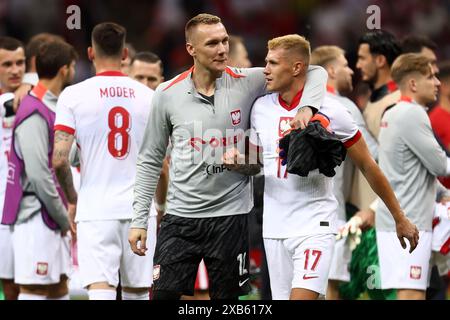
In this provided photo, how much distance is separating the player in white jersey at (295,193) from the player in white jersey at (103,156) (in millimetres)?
1362

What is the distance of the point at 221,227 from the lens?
22.6ft

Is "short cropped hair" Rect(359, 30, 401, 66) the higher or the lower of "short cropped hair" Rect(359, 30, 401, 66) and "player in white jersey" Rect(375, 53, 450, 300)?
the higher

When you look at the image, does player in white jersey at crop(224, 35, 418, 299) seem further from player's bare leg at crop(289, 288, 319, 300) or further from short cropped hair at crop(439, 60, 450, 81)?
short cropped hair at crop(439, 60, 450, 81)

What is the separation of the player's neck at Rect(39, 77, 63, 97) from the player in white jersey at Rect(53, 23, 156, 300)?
83 centimetres

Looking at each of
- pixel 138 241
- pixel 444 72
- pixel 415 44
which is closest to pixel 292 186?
pixel 138 241

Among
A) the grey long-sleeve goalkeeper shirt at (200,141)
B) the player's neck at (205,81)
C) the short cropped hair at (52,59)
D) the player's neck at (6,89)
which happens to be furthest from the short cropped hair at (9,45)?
the player's neck at (205,81)

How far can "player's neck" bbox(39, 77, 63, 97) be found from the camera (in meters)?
8.67

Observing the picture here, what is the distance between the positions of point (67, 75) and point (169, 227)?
2373mm

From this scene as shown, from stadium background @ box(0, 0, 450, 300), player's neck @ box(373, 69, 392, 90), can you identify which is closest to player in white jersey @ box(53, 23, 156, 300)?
player's neck @ box(373, 69, 392, 90)

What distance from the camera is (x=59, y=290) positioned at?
8984 millimetres

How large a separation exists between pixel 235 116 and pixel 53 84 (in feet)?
7.77

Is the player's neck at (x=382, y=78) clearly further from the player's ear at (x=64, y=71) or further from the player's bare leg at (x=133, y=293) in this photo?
the player's bare leg at (x=133, y=293)
